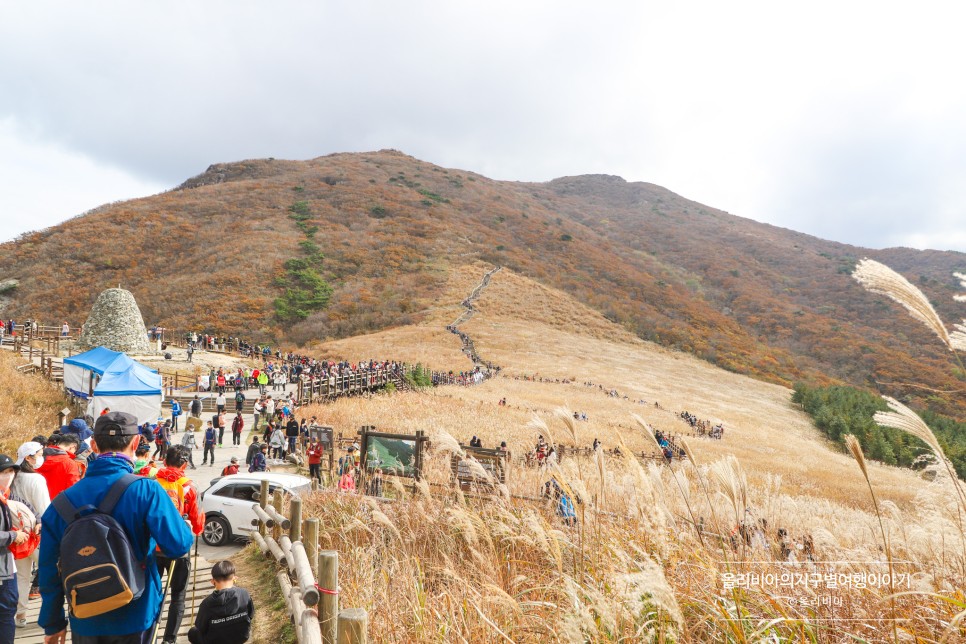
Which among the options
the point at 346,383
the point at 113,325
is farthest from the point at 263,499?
the point at 113,325

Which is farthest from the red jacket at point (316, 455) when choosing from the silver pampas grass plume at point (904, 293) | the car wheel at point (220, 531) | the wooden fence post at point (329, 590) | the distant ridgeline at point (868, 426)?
the distant ridgeline at point (868, 426)

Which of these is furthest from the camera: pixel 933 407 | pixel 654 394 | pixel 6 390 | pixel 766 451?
pixel 933 407

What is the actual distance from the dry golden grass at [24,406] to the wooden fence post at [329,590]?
13.1 m

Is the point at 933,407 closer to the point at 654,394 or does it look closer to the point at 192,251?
the point at 654,394

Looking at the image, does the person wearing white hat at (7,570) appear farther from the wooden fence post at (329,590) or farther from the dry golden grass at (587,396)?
the dry golden grass at (587,396)

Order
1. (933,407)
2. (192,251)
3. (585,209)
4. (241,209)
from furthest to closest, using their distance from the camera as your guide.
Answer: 1. (585,209)
2. (241,209)
3. (192,251)
4. (933,407)

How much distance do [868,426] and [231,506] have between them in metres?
37.8

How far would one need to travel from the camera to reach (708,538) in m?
3.68

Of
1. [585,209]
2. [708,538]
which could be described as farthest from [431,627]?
[585,209]

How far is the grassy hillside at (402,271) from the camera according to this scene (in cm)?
5372

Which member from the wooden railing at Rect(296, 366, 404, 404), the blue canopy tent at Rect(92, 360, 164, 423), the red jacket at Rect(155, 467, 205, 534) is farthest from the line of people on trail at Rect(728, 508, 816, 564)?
the wooden railing at Rect(296, 366, 404, 404)

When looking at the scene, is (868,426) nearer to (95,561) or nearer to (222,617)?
(222,617)

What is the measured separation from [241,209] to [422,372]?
59.8m

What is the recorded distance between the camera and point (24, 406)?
1656 centimetres
